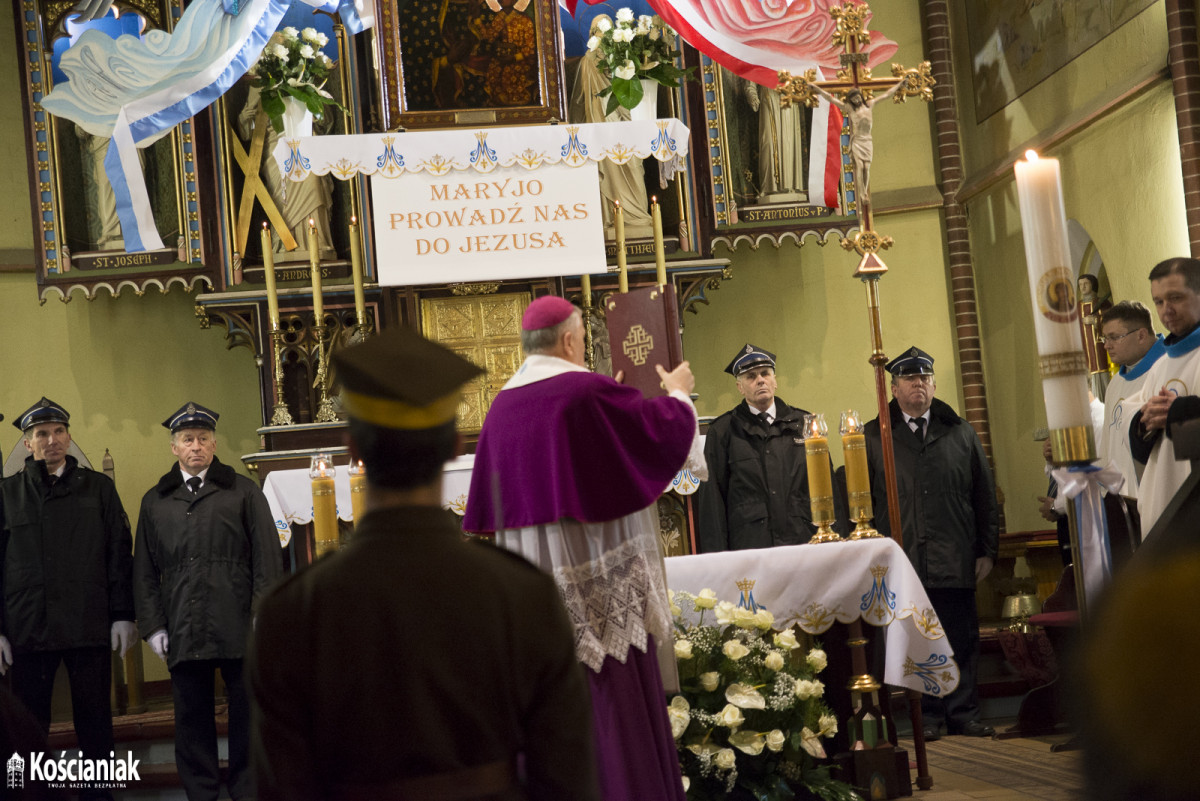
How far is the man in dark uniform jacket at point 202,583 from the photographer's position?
5.32 meters

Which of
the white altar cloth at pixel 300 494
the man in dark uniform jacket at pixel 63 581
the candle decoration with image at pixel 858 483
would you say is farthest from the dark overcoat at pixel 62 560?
the candle decoration with image at pixel 858 483

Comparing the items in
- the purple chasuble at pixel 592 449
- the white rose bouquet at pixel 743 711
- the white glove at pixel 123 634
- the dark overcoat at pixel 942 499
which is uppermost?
the purple chasuble at pixel 592 449

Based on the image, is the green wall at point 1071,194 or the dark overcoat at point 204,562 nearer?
the dark overcoat at point 204,562

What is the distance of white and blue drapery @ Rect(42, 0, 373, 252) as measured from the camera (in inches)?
256

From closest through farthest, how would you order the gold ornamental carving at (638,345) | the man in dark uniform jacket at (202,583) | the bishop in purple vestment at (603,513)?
the bishop in purple vestment at (603,513) → the gold ornamental carving at (638,345) → the man in dark uniform jacket at (202,583)

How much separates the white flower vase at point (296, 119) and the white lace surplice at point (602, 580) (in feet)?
13.8

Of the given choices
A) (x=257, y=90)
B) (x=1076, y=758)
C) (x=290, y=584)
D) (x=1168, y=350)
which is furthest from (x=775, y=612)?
(x=257, y=90)

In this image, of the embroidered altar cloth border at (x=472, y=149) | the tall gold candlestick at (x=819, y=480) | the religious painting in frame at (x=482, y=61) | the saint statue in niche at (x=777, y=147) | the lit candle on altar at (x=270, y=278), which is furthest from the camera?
the saint statue in niche at (x=777, y=147)

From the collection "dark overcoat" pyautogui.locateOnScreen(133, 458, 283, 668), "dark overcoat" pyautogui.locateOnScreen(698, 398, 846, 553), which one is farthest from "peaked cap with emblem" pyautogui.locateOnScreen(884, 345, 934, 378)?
"dark overcoat" pyautogui.locateOnScreen(133, 458, 283, 668)

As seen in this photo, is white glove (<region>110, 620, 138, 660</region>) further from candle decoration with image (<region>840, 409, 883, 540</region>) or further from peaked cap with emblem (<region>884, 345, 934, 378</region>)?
peaked cap with emblem (<region>884, 345, 934, 378</region>)

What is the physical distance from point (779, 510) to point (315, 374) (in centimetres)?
285

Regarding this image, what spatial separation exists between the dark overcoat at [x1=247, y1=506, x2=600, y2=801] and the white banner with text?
5247 mm

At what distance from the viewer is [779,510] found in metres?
6.35

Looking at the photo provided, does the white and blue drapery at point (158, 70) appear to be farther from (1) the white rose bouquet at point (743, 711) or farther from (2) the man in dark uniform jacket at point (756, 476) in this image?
(1) the white rose bouquet at point (743, 711)
